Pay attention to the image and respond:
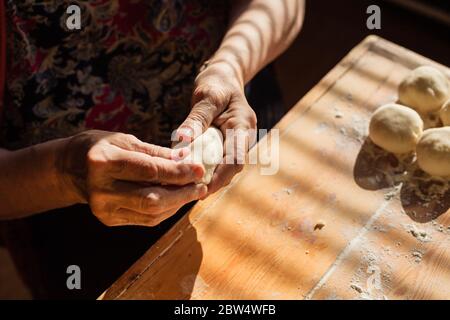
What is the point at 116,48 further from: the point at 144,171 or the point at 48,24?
the point at 144,171

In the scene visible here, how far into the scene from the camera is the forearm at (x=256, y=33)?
1273 millimetres

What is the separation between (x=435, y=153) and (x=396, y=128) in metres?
0.10

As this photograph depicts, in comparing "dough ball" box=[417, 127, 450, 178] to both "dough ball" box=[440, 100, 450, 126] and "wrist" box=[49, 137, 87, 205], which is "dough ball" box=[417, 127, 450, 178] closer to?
"dough ball" box=[440, 100, 450, 126]

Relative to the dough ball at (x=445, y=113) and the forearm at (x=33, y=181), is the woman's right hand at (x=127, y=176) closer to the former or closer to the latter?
the forearm at (x=33, y=181)

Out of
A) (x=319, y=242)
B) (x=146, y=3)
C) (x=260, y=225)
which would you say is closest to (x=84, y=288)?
(x=260, y=225)

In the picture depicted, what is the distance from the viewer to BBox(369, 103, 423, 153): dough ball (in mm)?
1218

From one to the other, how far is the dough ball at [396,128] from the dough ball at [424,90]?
5 centimetres

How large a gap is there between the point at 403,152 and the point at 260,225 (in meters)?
0.38

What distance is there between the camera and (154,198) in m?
0.95

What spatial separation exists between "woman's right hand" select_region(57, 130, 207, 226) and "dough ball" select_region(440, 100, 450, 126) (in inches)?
24.6

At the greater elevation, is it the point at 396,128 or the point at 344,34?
the point at 396,128

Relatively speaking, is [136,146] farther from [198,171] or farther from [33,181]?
[33,181]

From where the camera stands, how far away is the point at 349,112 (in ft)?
4.41

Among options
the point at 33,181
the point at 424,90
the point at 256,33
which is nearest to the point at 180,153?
the point at 33,181
